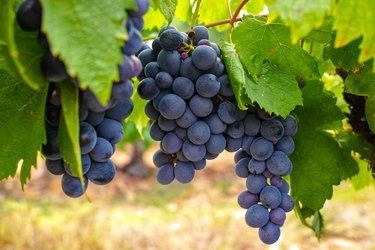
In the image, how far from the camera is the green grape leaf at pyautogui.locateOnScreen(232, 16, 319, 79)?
643mm

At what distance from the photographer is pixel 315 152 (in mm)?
729

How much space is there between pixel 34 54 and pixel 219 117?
10.0 inches

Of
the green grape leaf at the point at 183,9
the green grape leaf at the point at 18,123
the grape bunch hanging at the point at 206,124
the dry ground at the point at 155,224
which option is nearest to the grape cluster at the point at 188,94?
the grape bunch hanging at the point at 206,124

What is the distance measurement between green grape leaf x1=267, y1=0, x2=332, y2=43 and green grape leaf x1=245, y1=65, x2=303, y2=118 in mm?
179

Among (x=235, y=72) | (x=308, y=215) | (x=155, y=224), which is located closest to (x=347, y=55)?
(x=235, y=72)

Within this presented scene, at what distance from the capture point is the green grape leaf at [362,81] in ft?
2.05

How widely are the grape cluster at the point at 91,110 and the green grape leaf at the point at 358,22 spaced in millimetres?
167

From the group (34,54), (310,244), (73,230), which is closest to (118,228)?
(73,230)

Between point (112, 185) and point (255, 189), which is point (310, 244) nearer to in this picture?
point (112, 185)

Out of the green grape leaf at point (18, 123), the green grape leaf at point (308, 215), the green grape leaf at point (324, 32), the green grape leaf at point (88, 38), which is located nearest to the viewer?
the green grape leaf at point (88, 38)

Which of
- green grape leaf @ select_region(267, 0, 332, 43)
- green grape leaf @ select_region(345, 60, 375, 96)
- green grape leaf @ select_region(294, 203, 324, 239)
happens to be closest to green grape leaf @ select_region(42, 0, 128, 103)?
green grape leaf @ select_region(267, 0, 332, 43)

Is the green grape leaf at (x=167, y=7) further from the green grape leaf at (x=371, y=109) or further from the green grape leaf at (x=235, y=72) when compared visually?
the green grape leaf at (x=371, y=109)

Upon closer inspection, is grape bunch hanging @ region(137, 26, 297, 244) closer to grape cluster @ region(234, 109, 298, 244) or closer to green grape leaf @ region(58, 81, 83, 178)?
grape cluster @ region(234, 109, 298, 244)

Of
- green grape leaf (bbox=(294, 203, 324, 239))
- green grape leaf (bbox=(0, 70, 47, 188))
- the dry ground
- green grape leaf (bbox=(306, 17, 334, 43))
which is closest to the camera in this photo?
green grape leaf (bbox=(0, 70, 47, 188))
